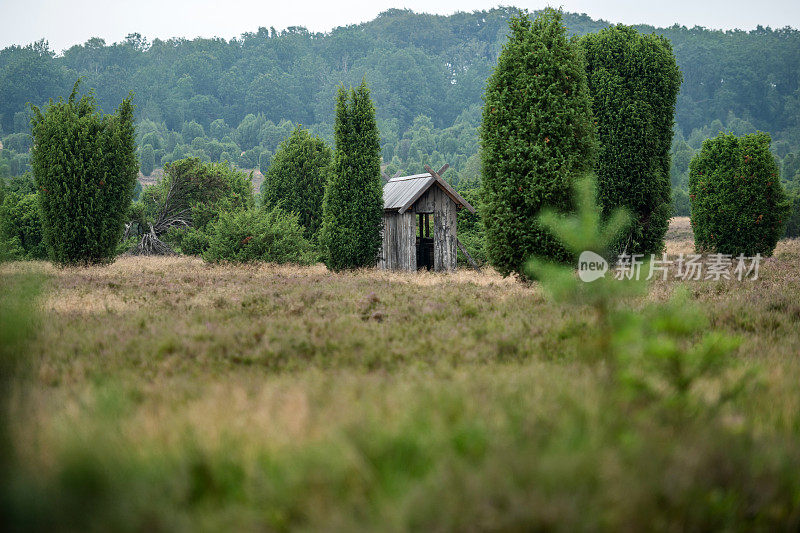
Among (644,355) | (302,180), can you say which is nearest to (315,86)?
(302,180)

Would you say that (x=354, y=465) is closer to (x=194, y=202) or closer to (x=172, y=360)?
(x=172, y=360)

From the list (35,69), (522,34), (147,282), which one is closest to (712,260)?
(522,34)

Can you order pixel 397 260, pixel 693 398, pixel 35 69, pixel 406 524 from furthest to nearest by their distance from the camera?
pixel 35 69 < pixel 397 260 < pixel 693 398 < pixel 406 524

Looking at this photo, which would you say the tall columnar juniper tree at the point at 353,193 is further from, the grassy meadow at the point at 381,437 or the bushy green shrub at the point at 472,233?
the grassy meadow at the point at 381,437

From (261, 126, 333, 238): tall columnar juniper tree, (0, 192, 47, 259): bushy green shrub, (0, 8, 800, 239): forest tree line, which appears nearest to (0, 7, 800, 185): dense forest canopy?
(0, 8, 800, 239): forest tree line

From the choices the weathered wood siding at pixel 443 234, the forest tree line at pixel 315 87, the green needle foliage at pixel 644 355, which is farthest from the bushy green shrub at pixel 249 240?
the forest tree line at pixel 315 87

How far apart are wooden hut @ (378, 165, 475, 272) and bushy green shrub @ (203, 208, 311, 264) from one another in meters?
4.03

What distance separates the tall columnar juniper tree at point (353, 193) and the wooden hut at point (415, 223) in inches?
44.3

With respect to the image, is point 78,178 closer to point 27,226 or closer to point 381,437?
point 27,226

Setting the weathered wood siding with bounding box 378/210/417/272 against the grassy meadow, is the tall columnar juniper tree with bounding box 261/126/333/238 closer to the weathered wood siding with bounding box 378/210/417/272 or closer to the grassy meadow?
the weathered wood siding with bounding box 378/210/417/272

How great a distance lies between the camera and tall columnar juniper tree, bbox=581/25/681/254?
20.7 meters

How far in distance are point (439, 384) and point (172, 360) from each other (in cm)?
336

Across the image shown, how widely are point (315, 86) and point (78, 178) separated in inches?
5608

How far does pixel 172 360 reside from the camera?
6699mm
